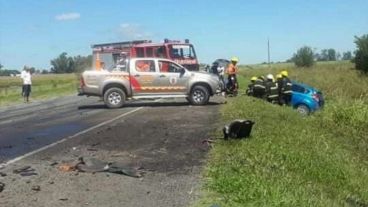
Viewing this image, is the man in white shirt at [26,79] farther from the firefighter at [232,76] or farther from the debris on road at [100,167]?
the debris on road at [100,167]

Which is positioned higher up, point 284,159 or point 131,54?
point 131,54

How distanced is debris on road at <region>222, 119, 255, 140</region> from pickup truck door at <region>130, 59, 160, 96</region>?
1037cm

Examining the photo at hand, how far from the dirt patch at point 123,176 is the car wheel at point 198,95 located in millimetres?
6698

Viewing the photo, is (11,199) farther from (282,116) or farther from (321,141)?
(282,116)

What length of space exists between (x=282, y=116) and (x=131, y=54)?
15072mm

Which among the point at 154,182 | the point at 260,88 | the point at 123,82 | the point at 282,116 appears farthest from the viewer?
the point at 260,88

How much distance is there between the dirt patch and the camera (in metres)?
7.27

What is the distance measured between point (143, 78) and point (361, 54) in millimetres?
58979

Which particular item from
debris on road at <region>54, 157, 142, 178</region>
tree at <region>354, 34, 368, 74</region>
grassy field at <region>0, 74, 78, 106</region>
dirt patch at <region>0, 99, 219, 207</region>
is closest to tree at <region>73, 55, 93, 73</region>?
grassy field at <region>0, 74, 78, 106</region>

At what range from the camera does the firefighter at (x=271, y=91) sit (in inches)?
920

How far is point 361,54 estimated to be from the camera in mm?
75750

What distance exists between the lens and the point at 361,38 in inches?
3187

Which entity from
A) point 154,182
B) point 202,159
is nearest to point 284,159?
point 202,159

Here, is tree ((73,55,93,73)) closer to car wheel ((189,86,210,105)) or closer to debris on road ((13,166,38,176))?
car wheel ((189,86,210,105))
